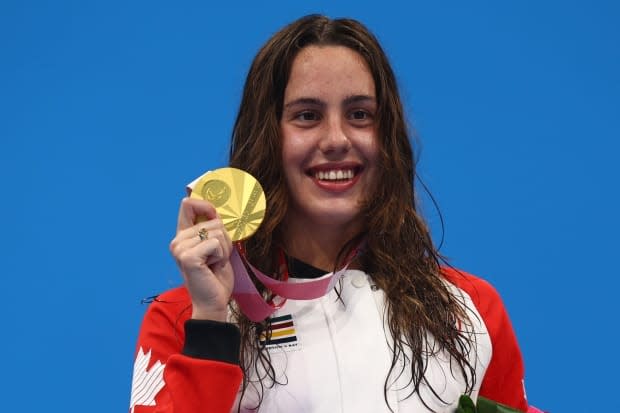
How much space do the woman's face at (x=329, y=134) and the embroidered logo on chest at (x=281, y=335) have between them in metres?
0.22

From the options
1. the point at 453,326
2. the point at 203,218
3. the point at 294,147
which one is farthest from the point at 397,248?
the point at 203,218

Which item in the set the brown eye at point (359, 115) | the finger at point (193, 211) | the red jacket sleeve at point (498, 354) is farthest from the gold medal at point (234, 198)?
the red jacket sleeve at point (498, 354)

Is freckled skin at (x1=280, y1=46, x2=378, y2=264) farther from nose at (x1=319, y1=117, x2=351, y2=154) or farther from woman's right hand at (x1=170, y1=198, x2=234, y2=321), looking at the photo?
woman's right hand at (x1=170, y1=198, x2=234, y2=321)

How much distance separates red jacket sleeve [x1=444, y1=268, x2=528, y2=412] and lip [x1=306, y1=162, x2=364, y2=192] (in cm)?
33

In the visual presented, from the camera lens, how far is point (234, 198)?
4.85 ft

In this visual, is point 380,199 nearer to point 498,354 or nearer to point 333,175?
point 333,175

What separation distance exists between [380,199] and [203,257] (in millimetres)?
465

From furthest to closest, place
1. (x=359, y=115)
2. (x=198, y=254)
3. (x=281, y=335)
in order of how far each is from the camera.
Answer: (x=359, y=115) → (x=281, y=335) → (x=198, y=254)

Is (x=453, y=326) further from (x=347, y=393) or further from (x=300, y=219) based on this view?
(x=300, y=219)

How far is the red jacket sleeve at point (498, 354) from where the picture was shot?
171 cm

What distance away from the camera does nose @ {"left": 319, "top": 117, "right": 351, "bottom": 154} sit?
1588mm

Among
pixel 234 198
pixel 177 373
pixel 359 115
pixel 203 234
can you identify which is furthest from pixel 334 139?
pixel 177 373

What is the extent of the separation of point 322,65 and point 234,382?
0.65 m

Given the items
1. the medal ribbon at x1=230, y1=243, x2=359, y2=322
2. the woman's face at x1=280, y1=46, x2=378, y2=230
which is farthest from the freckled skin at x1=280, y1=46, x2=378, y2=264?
the medal ribbon at x1=230, y1=243, x2=359, y2=322
